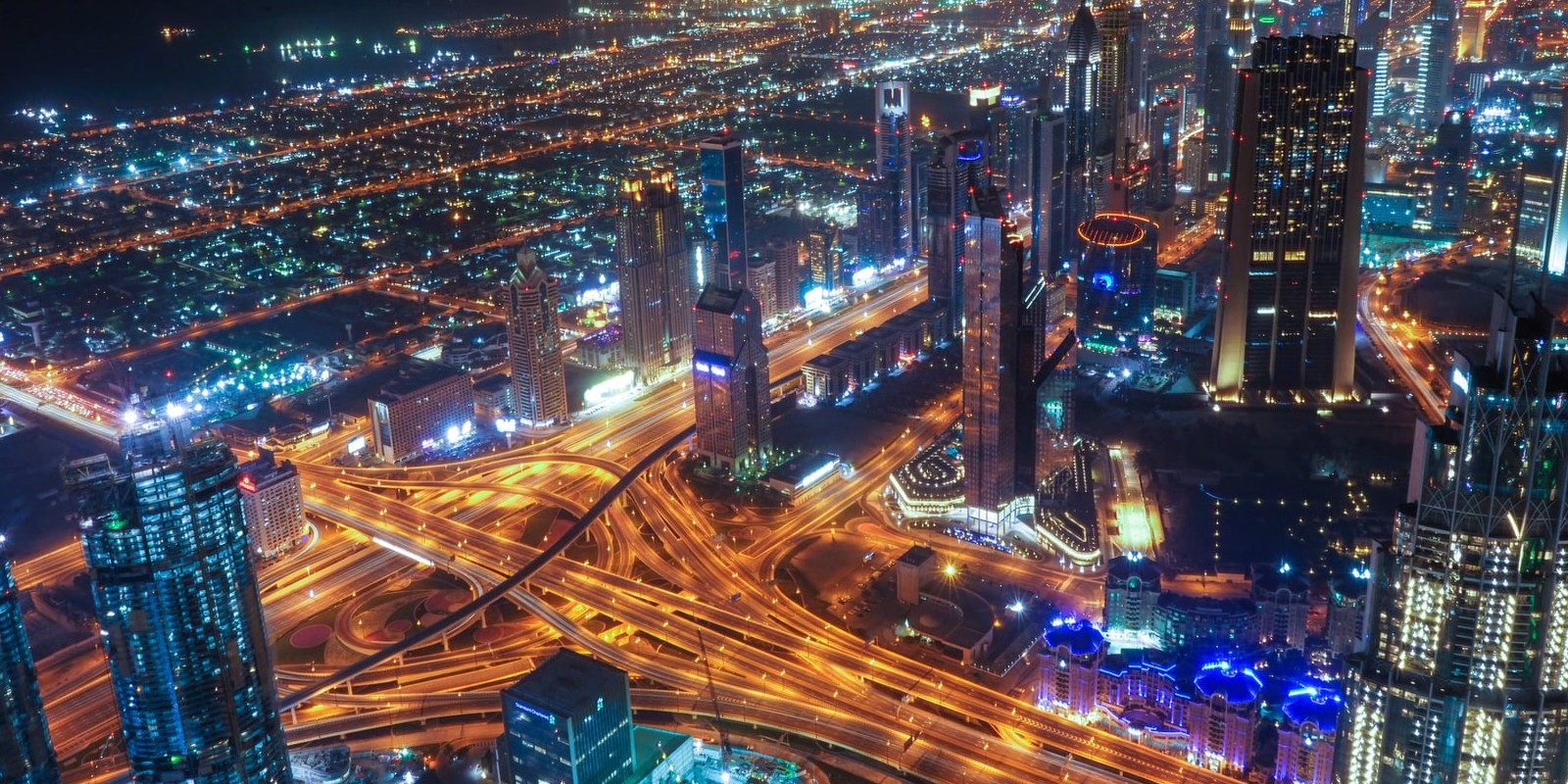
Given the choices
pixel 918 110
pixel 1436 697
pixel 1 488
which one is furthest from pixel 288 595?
pixel 918 110

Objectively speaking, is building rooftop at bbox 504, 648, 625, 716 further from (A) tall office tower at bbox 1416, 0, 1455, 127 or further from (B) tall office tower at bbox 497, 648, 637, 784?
(A) tall office tower at bbox 1416, 0, 1455, 127

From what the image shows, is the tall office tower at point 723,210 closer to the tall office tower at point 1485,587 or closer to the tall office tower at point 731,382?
the tall office tower at point 731,382

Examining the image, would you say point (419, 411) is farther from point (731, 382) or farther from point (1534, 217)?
point (1534, 217)

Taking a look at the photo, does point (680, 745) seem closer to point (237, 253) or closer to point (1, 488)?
point (1, 488)

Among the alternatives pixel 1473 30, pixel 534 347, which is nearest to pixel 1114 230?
pixel 534 347

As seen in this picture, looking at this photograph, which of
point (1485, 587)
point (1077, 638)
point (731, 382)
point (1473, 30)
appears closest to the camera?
point (1485, 587)

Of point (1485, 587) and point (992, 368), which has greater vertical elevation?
point (1485, 587)
